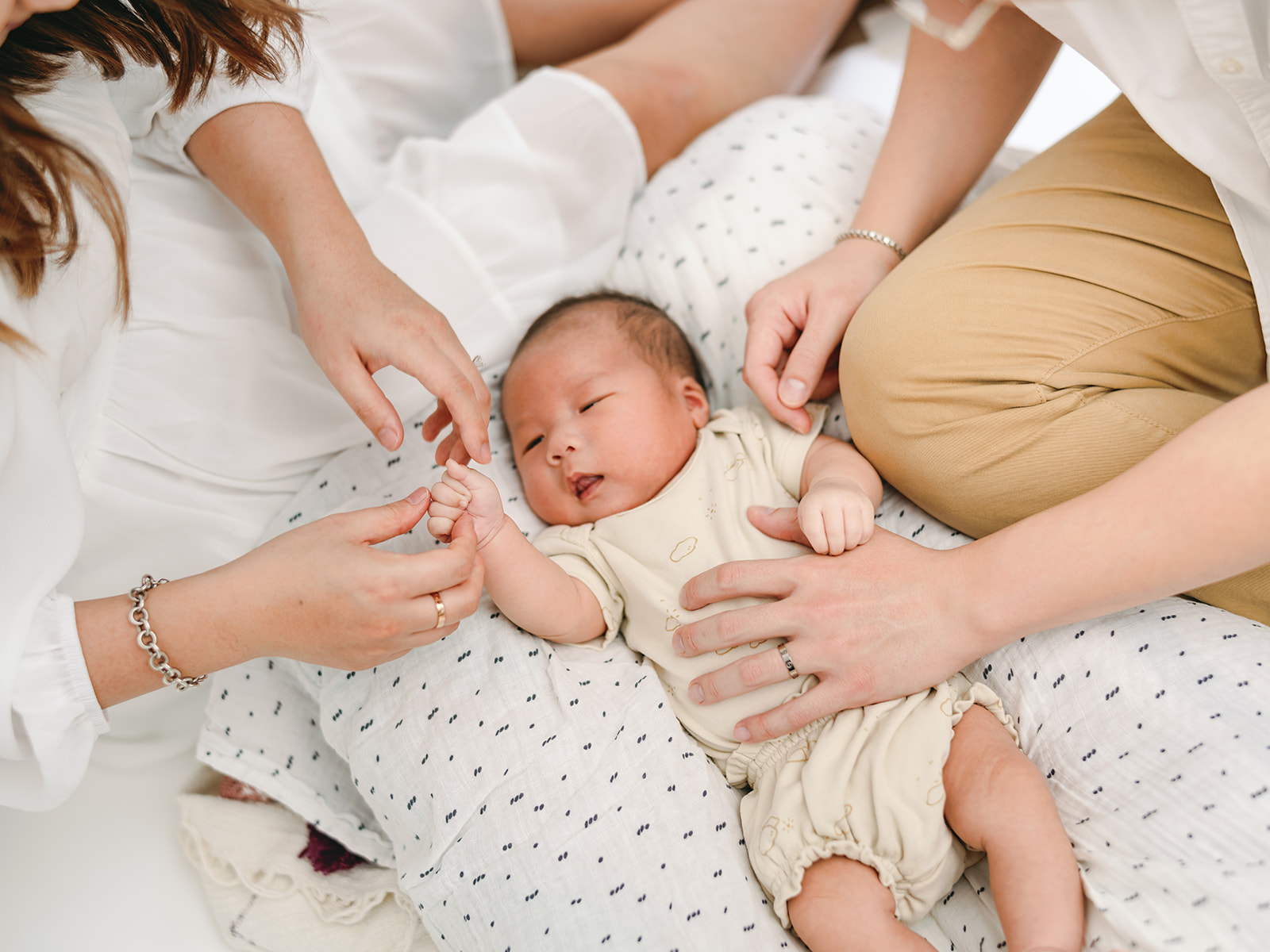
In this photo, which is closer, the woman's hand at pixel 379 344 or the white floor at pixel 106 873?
the woman's hand at pixel 379 344

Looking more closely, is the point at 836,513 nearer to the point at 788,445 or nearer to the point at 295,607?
the point at 788,445

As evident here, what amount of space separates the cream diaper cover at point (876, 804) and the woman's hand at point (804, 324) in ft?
1.27

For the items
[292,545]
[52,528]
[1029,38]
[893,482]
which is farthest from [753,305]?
[52,528]

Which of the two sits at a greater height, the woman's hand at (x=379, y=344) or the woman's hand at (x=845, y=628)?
the woman's hand at (x=379, y=344)

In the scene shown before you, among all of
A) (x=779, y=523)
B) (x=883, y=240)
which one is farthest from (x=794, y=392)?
(x=883, y=240)

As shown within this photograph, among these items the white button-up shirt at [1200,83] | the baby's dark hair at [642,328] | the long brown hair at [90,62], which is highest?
the white button-up shirt at [1200,83]

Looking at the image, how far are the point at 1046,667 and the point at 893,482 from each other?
0.28 m

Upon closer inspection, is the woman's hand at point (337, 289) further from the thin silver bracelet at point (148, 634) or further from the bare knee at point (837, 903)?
the bare knee at point (837, 903)

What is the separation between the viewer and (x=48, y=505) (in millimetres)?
829

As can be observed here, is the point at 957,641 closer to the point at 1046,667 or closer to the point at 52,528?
the point at 1046,667

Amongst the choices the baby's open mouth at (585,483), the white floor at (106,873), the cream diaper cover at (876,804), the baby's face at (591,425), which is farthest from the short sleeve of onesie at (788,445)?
the white floor at (106,873)

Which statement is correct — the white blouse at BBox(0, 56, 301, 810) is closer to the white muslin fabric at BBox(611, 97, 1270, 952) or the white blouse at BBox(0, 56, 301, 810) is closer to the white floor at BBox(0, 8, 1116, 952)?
the white floor at BBox(0, 8, 1116, 952)

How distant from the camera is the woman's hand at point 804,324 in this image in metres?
1.11

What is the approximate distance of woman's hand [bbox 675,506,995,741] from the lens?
892mm
